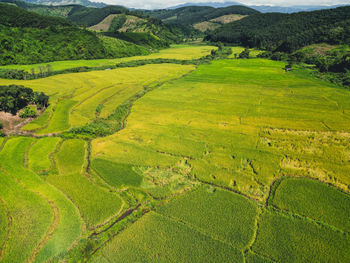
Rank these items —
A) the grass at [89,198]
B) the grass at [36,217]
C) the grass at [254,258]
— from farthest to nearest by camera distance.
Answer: the grass at [89,198] → the grass at [36,217] → the grass at [254,258]

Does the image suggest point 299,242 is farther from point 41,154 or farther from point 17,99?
point 17,99

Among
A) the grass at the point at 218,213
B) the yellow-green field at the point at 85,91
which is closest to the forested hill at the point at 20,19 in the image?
the yellow-green field at the point at 85,91

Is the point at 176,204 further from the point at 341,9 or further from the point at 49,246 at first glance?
the point at 341,9

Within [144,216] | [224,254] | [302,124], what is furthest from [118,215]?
[302,124]

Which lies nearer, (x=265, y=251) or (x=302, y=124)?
(x=265, y=251)

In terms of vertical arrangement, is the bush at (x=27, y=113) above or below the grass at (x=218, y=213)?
above

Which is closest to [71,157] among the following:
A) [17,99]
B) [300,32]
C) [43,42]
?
[17,99]

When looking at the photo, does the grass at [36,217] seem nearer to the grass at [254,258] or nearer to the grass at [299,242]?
the grass at [254,258]
